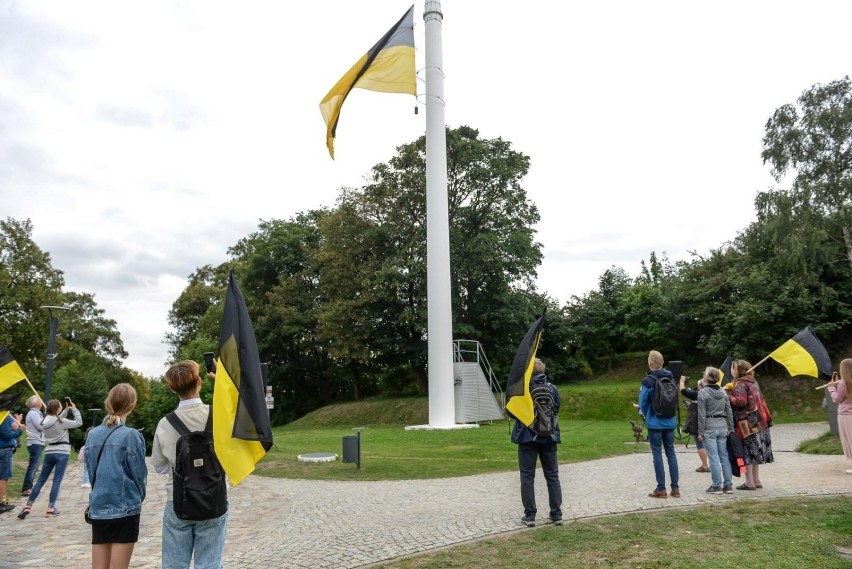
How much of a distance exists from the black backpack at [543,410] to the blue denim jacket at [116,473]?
4664mm

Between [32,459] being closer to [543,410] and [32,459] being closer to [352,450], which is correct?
[352,450]

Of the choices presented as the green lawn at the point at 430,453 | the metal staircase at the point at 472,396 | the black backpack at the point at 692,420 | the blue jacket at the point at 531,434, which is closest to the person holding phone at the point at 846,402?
the black backpack at the point at 692,420

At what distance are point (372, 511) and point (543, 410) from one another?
316 cm

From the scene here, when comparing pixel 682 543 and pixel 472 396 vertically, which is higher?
pixel 472 396

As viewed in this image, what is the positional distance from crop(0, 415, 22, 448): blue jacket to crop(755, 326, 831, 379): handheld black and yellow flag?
1235cm

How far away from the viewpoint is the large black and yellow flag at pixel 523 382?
7789 mm

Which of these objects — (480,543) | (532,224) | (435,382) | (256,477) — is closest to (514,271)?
(532,224)

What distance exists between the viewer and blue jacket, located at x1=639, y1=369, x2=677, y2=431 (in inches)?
350

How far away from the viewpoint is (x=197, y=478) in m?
4.25

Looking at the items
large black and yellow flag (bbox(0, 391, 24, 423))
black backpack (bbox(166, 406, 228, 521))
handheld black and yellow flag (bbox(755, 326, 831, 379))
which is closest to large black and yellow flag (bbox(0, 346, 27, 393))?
large black and yellow flag (bbox(0, 391, 24, 423))

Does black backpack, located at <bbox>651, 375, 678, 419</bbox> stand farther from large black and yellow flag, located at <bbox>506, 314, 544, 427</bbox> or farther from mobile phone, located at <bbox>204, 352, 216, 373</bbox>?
mobile phone, located at <bbox>204, 352, 216, 373</bbox>

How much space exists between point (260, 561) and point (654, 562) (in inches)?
162

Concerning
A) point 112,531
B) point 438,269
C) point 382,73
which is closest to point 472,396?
point 438,269

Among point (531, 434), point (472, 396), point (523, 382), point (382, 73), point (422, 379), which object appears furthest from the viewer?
point (422, 379)
